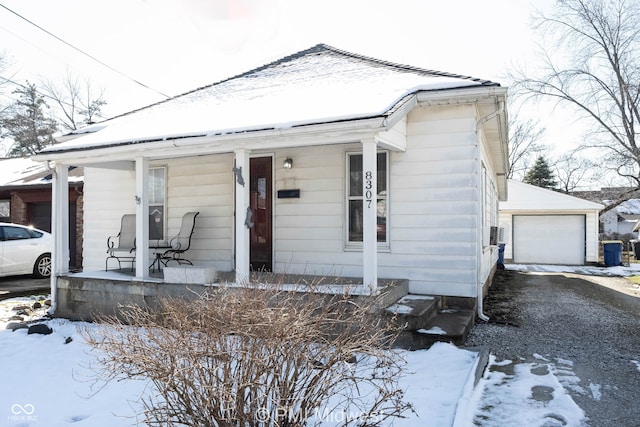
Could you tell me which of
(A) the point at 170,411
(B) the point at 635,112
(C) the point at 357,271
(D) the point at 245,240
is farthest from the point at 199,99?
(B) the point at 635,112

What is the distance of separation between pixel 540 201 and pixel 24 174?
19088 mm

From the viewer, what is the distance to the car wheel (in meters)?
11.0

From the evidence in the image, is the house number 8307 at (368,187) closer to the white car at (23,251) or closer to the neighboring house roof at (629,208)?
the white car at (23,251)

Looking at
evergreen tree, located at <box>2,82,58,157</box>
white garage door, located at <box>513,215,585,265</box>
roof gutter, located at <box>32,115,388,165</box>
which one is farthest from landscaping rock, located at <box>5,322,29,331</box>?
evergreen tree, located at <box>2,82,58,157</box>

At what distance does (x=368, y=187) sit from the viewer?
5.08 meters

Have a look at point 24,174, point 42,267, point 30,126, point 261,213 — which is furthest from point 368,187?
point 30,126

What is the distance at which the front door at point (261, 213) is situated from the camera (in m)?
7.52

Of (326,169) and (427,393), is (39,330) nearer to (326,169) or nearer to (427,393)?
(326,169)

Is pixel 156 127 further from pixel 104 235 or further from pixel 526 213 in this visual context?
pixel 526 213

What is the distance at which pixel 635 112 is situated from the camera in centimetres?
1880

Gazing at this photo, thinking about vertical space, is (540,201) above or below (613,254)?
above

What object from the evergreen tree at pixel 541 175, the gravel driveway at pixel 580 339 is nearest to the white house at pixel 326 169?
the gravel driveway at pixel 580 339

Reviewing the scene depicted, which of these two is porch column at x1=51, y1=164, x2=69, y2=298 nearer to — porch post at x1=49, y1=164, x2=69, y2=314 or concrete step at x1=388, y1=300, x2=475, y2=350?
porch post at x1=49, y1=164, x2=69, y2=314

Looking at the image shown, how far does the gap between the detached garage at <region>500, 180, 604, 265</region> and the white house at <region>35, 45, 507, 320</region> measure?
453 inches
